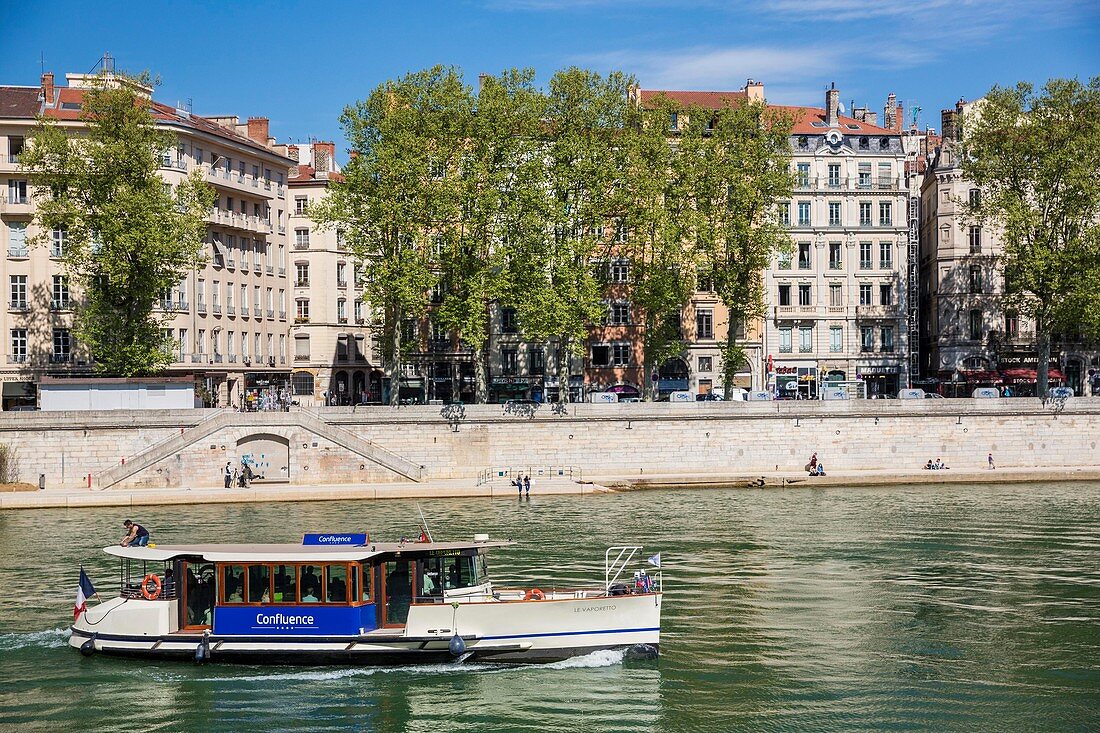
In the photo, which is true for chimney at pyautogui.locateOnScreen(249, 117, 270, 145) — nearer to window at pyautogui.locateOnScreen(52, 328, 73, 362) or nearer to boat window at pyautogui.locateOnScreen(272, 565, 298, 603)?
window at pyautogui.locateOnScreen(52, 328, 73, 362)

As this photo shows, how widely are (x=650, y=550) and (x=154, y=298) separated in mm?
36879

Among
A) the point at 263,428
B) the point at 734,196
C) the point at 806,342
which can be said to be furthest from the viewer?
the point at 806,342

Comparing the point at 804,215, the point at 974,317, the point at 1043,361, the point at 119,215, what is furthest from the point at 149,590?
the point at 974,317

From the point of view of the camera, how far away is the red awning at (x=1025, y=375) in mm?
84688

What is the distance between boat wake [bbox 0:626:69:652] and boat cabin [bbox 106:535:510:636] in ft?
12.1

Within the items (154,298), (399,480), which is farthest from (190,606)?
(154,298)

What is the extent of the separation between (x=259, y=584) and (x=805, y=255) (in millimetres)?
66097

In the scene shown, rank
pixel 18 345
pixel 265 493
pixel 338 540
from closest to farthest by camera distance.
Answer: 1. pixel 338 540
2. pixel 265 493
3. pixel 18 345

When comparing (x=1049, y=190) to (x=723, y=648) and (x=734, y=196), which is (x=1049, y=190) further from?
(x=723, y=648)

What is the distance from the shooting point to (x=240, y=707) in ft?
91.7

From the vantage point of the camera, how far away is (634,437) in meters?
71.8

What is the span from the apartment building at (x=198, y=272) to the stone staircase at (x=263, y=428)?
33.2 ft

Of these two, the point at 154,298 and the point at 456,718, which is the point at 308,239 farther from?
the point at 456,718

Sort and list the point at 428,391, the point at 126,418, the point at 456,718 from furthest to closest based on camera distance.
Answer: the point at 428,391 → the point at 126,418 → the point at 456,718
